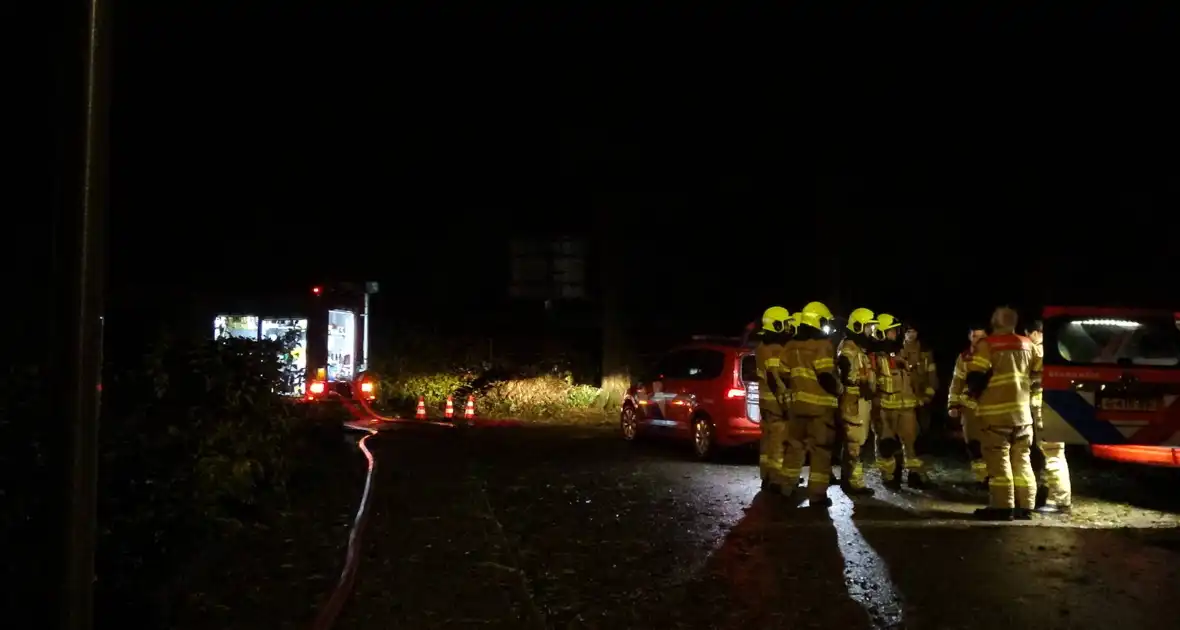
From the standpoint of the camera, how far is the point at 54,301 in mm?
3580

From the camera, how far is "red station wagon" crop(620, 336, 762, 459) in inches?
530

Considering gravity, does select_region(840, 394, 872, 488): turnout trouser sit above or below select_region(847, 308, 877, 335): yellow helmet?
below

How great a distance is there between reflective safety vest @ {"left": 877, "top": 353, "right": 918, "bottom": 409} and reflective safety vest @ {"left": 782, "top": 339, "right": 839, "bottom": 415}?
125cm

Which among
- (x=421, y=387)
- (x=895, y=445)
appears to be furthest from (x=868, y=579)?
(x=421, y=387)

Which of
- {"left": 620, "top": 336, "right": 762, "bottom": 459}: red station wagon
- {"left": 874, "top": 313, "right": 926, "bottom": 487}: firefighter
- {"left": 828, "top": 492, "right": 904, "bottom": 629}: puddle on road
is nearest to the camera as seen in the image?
{"left": 828, "top": 492, "right": 904, "bottom": 629}: puddle on road

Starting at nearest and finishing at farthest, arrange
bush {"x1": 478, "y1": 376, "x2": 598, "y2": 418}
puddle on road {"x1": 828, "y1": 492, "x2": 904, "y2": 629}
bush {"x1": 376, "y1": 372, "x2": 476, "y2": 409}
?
1. puddle on road {"x1": 828, "y1": 492, "x2": 904, "y2": 629}
2. bush {"x1": 478, "y1": 376, "x2": 598, "y2": 418}
3. bush {"x1": 376, "y1": 372, "x2": 476, "y2": 409}

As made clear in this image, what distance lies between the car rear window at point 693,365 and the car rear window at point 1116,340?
415 centimetres

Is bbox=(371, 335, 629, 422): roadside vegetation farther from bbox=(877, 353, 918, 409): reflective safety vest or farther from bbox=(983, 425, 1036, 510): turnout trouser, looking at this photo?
bbox=(983, 425, 1036, 510): turnout trouser

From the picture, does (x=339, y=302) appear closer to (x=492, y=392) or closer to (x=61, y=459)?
(x=492, y=392)

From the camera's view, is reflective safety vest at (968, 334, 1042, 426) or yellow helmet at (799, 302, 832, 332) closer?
reflective safety vest at (968, 334, 1042, 426)

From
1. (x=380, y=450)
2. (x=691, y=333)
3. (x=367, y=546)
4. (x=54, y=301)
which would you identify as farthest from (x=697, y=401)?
(x=691, y=333)

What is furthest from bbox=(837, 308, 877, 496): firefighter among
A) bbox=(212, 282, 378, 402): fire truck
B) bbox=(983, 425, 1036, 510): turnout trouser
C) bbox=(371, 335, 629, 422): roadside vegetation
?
bbox=(371, 335, 629, 422): roadside vegetation

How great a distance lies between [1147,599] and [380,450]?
10223 mm

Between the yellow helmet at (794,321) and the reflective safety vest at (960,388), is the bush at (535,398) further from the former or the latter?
the reflective safety vest at (960,388)
